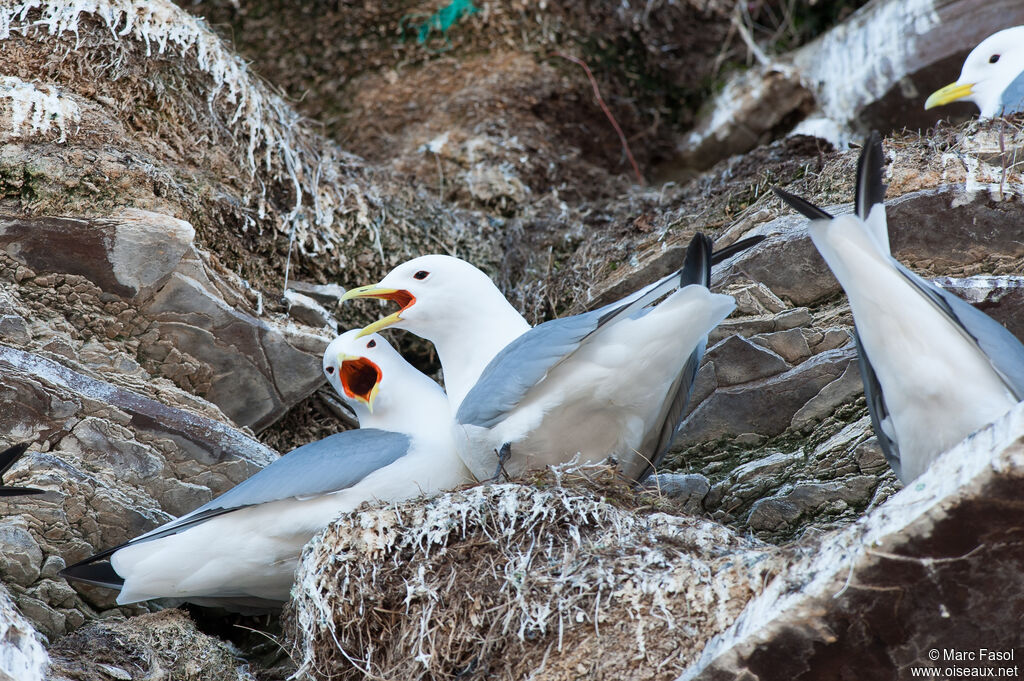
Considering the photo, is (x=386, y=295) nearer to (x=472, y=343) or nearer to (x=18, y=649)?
(x=472, y=343)

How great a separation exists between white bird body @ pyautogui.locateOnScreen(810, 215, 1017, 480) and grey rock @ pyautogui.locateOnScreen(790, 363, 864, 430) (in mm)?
1085

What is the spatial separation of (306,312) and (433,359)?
2.65ft

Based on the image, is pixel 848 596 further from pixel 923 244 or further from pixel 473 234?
pixel 473 234

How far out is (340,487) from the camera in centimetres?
359

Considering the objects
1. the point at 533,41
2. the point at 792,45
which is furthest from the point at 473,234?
the point at 792,45

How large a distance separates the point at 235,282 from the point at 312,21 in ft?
9.55

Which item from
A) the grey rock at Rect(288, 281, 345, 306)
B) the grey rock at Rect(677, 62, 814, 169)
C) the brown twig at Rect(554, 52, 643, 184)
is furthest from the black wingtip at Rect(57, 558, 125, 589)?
the grey rock at Rect(677, 62, 814, 169)

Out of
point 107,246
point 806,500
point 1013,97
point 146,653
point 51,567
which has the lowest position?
point 806,500

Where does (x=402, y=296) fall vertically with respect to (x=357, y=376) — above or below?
above

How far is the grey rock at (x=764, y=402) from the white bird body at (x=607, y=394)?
0.60 m

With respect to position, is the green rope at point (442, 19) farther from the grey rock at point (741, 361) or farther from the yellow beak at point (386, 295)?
the grey rock at point (741, 361)

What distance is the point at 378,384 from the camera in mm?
4199

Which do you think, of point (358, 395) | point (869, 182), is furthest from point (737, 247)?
point (358, 395)

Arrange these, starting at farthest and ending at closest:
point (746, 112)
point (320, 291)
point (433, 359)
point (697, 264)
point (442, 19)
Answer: point (442, 19) → point (746, 112) → point (433, 359) → point (320, 291) → point (697, 264)
